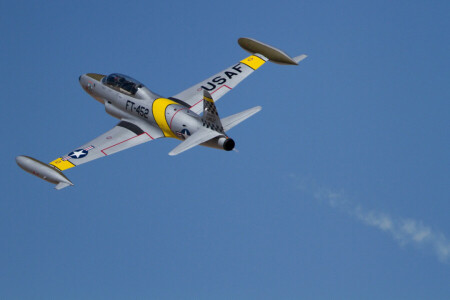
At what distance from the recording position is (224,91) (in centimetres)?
2964

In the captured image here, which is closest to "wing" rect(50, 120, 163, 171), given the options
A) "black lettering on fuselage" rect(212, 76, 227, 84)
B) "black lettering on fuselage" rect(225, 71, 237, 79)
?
"black lettering on fuselage" rect(212, 76, 227, 84)

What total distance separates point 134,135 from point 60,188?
145 inches

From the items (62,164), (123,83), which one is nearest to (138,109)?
(123,83)

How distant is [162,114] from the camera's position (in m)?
26.9

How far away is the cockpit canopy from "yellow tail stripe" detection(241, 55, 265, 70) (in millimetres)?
5458

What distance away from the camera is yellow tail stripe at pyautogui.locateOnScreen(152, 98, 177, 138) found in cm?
2686

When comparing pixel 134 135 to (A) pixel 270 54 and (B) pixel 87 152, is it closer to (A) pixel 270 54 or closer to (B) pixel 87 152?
(B) pixel 87 152

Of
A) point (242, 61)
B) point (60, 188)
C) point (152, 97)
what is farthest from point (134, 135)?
point (242, 61)

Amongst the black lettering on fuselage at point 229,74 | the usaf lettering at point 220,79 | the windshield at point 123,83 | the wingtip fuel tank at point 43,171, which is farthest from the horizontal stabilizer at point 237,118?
the wingtip fuel tank at point 43,171

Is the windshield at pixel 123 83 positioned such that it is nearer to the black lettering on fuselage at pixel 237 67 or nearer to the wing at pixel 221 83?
the wing at pixel 221 83

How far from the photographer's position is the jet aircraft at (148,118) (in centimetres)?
2511

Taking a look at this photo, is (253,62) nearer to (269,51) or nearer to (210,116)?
(269,51)

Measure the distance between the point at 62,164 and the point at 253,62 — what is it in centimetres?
1001

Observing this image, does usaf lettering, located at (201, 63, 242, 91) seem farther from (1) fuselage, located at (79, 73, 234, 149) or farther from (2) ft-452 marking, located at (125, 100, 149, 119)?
(2) ft-452 marking, located at (125, 100, 149, 119)
